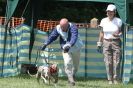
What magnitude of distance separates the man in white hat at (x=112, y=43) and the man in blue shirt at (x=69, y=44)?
43.4 inches

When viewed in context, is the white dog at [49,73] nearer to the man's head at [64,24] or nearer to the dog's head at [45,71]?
the dog's head at [45,71]

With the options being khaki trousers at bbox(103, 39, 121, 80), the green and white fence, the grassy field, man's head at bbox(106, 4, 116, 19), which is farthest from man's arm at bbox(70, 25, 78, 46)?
the green and white fence

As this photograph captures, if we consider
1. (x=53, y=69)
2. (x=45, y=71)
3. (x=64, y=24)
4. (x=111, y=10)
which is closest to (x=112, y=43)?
(x=111, y=10)

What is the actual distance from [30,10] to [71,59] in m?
5.46

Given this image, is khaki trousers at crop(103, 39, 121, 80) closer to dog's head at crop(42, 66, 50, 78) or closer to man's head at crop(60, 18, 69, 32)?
man's head at crop(60, 18, 69, 32)

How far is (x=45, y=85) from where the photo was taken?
15.2 meters

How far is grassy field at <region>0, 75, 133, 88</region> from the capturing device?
15.2m

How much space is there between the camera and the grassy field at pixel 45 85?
597 inches

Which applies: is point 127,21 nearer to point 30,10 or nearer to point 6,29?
point 6,29

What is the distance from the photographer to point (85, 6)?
28797 millimetres

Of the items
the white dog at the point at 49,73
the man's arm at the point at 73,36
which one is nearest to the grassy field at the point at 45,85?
the white dog at the point at 49,73

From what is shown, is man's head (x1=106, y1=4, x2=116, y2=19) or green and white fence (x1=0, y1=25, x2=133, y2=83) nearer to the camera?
man's head (x1=106, y1=4, x2=116, y2=19)

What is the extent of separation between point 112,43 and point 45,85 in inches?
88.1

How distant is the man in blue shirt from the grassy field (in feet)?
1.42
